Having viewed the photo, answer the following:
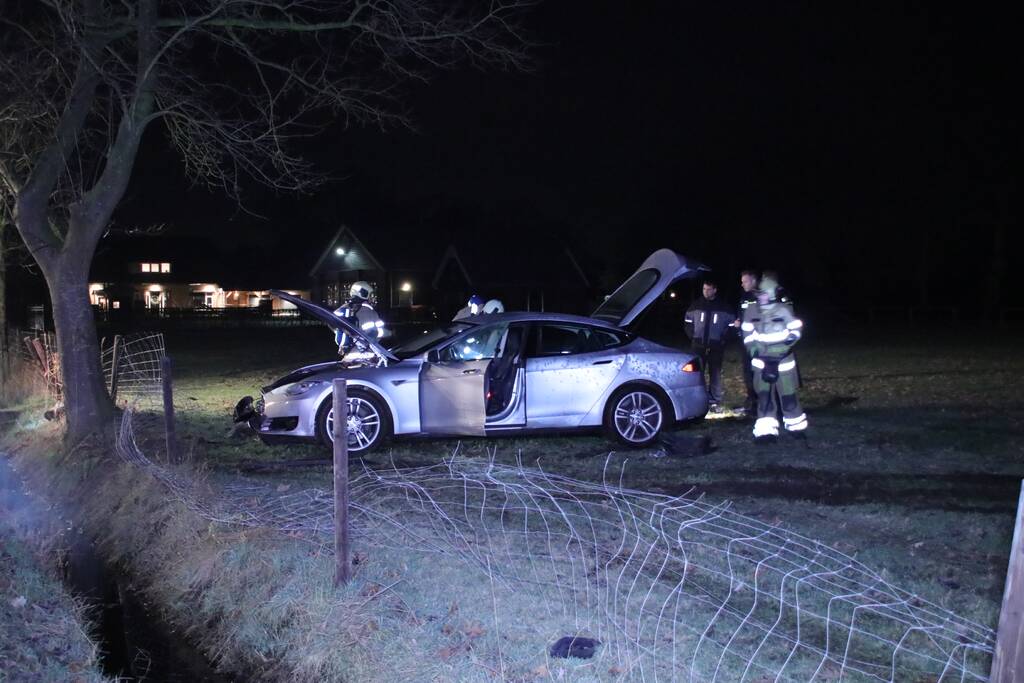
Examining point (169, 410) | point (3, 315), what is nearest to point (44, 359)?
point (3, 315)

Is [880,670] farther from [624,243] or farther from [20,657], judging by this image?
[624,243]

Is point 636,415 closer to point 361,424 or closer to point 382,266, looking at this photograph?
point 361,424

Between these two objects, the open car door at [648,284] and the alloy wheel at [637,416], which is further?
the open car door at [648,284]

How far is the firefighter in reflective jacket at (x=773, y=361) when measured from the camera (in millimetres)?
9273

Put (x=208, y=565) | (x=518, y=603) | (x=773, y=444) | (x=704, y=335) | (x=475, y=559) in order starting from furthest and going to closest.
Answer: (x=704, y=335) < (x=773, y=444) < (x=208, y=565) < (x=475, y=559) < (x=518, y=603)

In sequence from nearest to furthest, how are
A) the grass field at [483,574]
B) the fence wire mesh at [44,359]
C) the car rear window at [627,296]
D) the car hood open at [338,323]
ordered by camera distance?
the grass field at [483,574]
the car hood open at [338,323]
the car rear window at [627,296]
the fence wire mesh at [44,359]

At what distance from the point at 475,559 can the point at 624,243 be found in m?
52.1

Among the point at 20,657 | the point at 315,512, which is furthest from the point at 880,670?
the point at 20,657

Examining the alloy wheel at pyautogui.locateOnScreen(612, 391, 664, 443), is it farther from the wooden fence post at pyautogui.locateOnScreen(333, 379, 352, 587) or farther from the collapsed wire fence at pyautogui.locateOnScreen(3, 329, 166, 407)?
the collapsed wire fence at pyautogui.locateOnScreen(3, 329, 166, 407)

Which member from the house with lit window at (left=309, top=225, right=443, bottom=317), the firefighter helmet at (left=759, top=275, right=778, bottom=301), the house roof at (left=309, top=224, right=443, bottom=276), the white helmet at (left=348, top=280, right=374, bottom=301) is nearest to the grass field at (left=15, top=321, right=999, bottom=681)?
the firefighter helmet at (left=759, top=275, right=778, bottom=301)

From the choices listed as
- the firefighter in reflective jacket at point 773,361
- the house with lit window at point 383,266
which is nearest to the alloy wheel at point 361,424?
the firefighter in reflective jacket at point 773,361

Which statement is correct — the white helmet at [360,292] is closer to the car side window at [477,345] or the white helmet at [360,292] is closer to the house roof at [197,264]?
the car side window at [477,345]

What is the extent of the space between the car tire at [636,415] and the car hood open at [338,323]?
2365 millimetres

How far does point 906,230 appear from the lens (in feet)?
147
